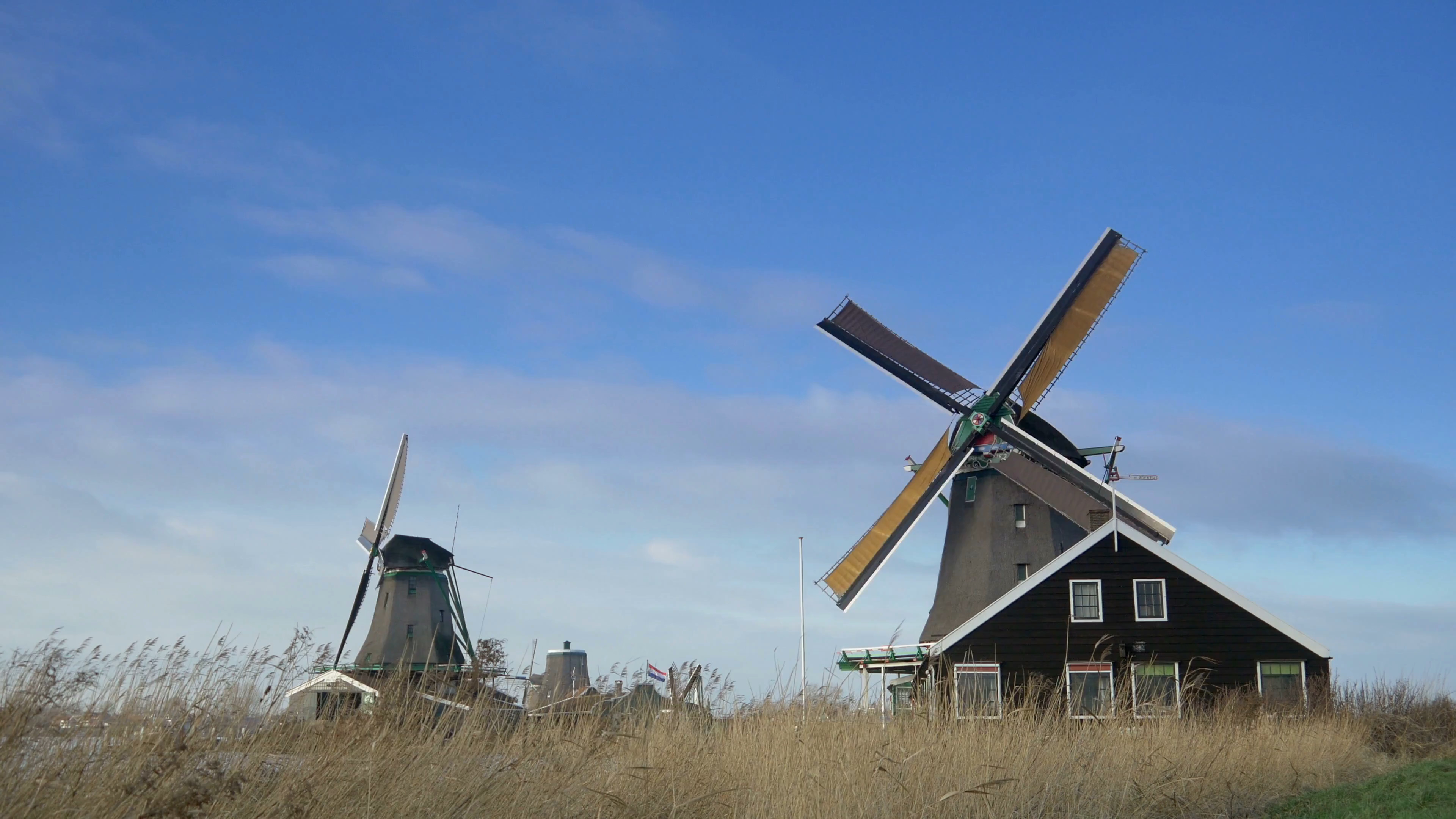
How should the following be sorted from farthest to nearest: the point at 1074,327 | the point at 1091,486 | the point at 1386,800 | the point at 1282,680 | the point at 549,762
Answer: the point at 1074,327 < the point at 1091,486 < the point at 1282,680 < the point at 1386,800 < the point at 549,762

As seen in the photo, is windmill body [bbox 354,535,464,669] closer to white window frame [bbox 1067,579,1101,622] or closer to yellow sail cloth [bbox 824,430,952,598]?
yellow sail cloth [bbox 824,430,952,598]

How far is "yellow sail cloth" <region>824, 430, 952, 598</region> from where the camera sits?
26656mm

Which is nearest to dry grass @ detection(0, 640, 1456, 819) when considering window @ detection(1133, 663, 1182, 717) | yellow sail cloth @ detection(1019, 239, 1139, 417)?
window @ detection(1133, 663, 1182, 717)

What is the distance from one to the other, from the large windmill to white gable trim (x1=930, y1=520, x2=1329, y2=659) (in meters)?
1.65

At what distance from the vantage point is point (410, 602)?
37.8 meters

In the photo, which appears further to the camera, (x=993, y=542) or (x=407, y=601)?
(x=407, y=601)

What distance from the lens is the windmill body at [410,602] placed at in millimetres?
36812

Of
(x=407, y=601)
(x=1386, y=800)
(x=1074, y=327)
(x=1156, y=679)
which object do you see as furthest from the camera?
(x=407, y=601)

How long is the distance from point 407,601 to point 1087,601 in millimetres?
23277

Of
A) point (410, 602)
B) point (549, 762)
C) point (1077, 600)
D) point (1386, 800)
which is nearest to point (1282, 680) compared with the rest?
point (1077, 600)

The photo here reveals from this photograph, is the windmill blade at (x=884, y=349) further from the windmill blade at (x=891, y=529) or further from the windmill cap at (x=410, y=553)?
the windmill cap at (x=410, y=553)

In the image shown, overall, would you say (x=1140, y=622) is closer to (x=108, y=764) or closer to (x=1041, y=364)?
(x=1041, y=364)

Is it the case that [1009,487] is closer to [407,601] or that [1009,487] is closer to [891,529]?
[891,529]

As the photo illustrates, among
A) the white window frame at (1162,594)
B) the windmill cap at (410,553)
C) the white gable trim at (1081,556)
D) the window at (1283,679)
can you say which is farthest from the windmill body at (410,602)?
the window at (1283,679)
